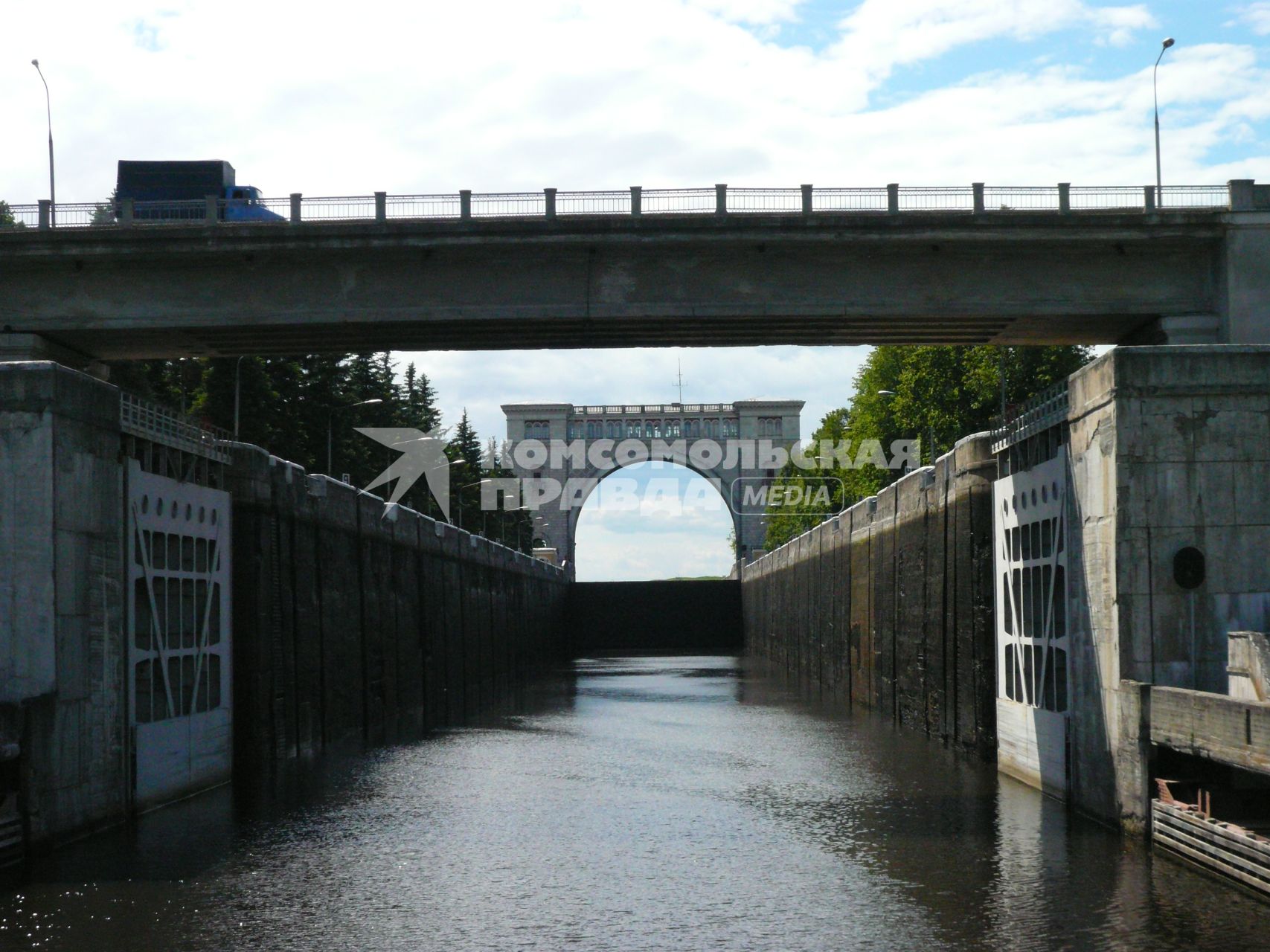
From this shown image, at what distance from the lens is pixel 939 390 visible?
7156 centimetres

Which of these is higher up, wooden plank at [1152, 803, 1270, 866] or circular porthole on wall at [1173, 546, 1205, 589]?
circular porthole on wall at [1173, 546, 1205, 589]

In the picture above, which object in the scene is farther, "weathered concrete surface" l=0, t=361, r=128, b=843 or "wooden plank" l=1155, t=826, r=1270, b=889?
"weathered concrete surface" l=0, t=361, r=128, b=843

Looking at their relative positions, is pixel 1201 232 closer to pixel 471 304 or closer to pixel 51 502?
pixel 471 304

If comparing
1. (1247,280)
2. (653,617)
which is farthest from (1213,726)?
(653,617)

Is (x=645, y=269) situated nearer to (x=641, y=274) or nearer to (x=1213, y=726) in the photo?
(x=641, y=274)

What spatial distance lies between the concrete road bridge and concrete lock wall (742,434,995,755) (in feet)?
13.1

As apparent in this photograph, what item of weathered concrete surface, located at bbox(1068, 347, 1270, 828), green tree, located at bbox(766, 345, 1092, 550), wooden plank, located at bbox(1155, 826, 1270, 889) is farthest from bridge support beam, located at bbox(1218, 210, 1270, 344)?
green tree, located at bbox(766, 345, 1092, 550)

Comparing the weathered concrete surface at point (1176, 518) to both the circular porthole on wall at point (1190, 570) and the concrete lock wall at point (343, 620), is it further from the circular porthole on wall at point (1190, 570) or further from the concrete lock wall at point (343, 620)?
the concrete lock wall at point (343, 620)

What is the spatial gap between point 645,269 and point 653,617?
233 feet

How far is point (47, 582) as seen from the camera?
17.3m

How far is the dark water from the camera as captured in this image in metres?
13.6

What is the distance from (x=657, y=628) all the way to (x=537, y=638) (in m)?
21.8

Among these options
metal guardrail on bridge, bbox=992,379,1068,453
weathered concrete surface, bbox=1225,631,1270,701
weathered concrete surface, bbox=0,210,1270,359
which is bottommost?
weathered concrete surface, bbox=1225,631,1270,701

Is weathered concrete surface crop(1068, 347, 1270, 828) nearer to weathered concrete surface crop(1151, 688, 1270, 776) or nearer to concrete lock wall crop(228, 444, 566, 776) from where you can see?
weathered concrete surface crop(1151, 688, 1270, 776)
